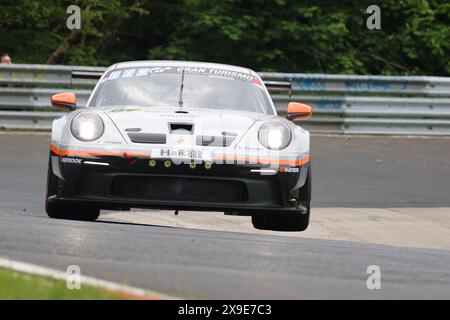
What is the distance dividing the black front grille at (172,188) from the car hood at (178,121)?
1.04ft

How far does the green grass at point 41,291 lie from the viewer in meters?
5.43

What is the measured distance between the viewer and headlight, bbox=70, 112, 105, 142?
8.74m

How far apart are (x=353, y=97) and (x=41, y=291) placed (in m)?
14.9

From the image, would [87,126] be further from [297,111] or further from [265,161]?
[297,111]

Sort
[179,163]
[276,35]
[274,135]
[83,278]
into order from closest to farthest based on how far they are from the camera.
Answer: [83,278] → [179,163] → [274,135] → [276,35]

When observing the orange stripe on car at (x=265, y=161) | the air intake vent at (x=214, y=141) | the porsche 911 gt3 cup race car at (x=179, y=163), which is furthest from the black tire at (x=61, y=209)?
the orange stripe on car at (x=265, y=161)

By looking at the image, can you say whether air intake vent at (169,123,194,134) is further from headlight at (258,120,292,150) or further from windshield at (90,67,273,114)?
windshield at (90,67,273,114)

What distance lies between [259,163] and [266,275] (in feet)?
7.41

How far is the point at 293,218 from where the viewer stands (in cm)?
910

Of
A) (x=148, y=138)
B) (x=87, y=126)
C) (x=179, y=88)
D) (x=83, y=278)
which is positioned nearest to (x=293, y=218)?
(x=148, y=138)

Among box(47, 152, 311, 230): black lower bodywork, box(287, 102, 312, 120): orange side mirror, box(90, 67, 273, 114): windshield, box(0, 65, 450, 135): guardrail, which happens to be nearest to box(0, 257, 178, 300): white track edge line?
box(47, 152, 311, 230): black lower bodywork

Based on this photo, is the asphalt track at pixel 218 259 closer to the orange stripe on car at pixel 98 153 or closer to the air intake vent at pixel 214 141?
the orange stripe on car at pixel 98 153

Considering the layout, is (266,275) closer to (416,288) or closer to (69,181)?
(416,288)
